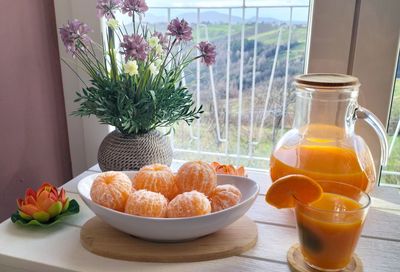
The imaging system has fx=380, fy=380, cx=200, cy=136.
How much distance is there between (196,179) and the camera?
0.67 meters

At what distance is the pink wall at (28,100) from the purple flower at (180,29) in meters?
0.46

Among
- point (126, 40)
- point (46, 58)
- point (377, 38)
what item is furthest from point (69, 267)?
point (377, 38)

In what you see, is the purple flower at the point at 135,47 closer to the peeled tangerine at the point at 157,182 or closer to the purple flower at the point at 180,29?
the purple flower at the point at 180,29

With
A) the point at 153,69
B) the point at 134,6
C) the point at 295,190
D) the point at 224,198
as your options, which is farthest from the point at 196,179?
the point at 134,6

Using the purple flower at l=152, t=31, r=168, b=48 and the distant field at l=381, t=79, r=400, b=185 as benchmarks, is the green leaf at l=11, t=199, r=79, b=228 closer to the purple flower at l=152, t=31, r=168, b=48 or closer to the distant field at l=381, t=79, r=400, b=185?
the purple flower at l=152, t=31, r=168, b=48

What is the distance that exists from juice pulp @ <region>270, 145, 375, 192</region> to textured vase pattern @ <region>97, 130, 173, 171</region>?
0.29m

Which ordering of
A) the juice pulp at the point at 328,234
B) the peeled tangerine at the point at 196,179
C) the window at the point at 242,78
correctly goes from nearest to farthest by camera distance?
the juice pulp at the point at 328,234 → the peeled tangerine at the point at 196,179 → the window at the point at 242,78

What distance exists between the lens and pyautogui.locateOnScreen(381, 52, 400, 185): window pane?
3.28 ft

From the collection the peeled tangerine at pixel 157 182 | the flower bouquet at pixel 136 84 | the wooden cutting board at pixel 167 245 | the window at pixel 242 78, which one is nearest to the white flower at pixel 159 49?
the flower bouquet at pixel 136 84

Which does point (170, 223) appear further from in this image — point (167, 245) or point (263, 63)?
point (263, 63)

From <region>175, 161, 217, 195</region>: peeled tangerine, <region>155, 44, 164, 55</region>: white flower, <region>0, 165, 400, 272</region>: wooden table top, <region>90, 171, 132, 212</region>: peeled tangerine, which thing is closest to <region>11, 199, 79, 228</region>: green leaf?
<region>0, 165, 400, 272</region>: wooden table top

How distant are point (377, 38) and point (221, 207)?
1.91 ft

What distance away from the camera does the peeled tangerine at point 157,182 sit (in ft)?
2.23

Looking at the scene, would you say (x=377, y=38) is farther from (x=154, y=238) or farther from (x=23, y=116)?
(x=23, y=116)
